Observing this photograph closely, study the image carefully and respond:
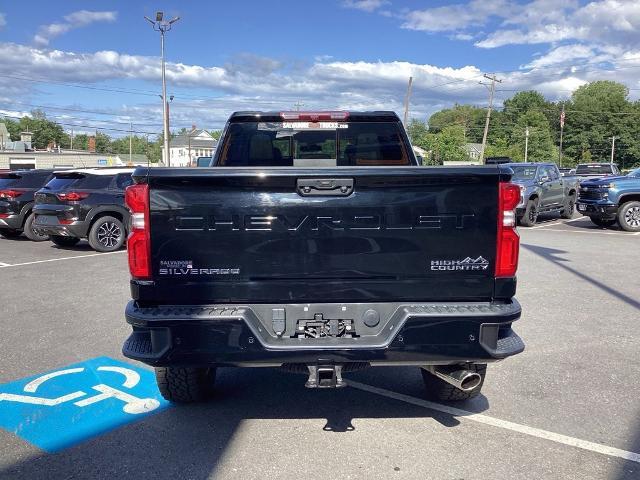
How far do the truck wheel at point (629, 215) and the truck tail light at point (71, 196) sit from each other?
13845mm

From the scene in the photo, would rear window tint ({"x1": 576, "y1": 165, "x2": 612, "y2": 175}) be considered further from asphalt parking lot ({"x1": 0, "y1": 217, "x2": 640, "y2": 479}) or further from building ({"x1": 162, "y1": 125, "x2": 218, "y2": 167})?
building ({"x1": 162, "y1": 125, "x2": 218, "y2": 167})

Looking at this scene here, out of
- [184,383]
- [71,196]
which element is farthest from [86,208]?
[184,383]

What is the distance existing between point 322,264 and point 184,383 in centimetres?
156

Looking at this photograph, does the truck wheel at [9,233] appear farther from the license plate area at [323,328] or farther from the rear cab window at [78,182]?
the license plate area at [323,328]

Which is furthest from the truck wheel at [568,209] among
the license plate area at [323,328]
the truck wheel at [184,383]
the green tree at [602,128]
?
the green tree at [602,128]

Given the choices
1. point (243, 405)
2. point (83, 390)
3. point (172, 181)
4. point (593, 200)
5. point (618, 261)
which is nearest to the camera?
point (172, 181)

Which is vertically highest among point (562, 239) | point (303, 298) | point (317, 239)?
point (317, 239)

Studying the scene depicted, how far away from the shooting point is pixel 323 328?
3225mm

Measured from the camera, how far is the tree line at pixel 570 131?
304ft

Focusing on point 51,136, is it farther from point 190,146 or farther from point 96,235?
point 96,235

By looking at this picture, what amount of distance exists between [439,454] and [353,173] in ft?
5.92

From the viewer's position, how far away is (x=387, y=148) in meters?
5.42

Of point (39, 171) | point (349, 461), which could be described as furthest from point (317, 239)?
point (39, 171)

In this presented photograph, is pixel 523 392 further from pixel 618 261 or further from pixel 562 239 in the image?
pixel 562 239
